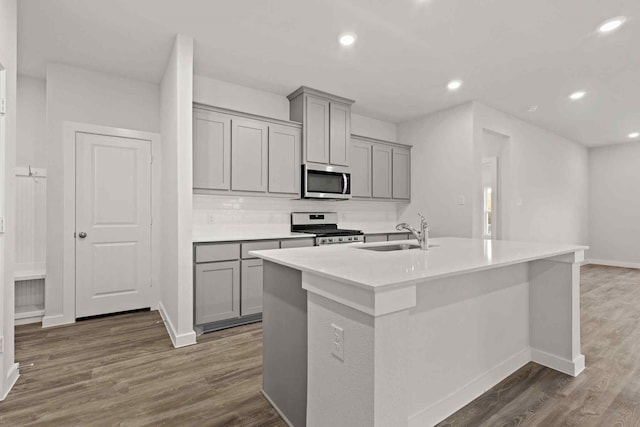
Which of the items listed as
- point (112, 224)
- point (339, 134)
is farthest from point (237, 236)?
point (339, 134)

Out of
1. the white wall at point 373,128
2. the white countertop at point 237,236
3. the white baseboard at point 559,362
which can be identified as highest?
the white wall at point 373,128

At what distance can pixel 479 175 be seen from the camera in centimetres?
436

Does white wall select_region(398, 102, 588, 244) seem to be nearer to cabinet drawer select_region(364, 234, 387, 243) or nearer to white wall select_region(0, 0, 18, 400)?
cabinet drawer select_region(364, 234, 387, 243)

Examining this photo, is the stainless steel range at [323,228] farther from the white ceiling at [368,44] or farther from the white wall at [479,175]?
the white ceiling at [368,44]

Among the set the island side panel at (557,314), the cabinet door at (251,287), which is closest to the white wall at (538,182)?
the island side panel at (557,314)

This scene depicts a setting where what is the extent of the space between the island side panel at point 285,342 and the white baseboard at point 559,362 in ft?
6.37

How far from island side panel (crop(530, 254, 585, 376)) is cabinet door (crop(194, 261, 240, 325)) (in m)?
2.63

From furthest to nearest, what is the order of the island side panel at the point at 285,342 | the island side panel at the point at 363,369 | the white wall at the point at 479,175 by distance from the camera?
the white wall at the point at 479,175
the island side panel at the point at 285,342
the island side panel at the point at 363,369

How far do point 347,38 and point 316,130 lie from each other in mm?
1398

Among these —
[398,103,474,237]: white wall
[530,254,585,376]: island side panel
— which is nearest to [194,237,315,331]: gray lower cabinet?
[530,254,585,376]: island side panel

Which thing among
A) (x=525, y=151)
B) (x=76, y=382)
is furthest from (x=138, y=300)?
(x=525, y=151)

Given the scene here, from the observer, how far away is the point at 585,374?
7.50ft

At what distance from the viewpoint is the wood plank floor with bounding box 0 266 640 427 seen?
5.90ft

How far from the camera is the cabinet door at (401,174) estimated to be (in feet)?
16.7
